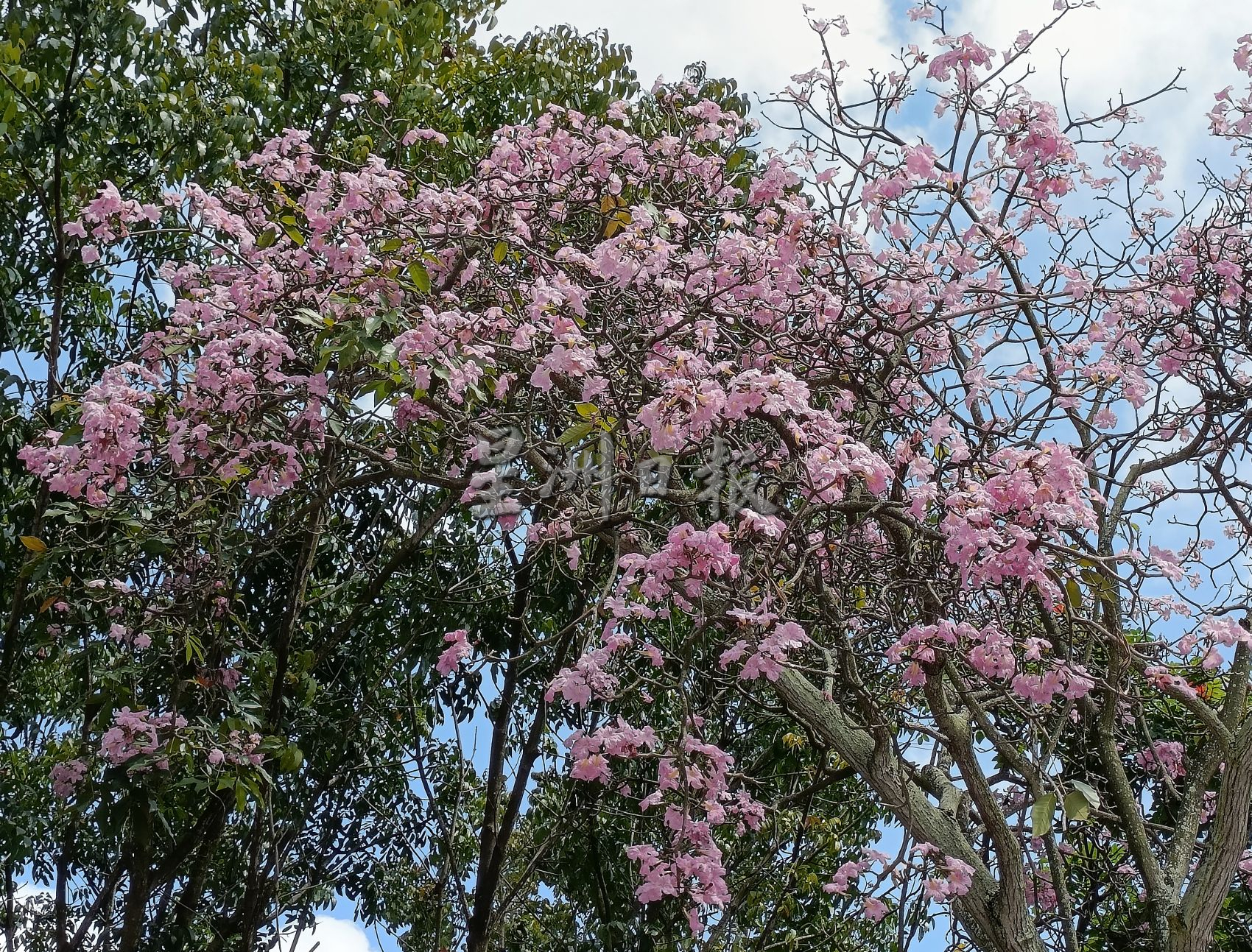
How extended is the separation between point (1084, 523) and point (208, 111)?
170 inches

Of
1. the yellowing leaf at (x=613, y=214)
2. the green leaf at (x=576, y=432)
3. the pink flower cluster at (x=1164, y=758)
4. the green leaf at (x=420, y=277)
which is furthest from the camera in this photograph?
the pink flower cluster at (x=1164, y=758)

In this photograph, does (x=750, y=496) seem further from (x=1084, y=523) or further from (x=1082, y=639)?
(x=1082, y=639)

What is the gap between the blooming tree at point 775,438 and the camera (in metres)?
3.66

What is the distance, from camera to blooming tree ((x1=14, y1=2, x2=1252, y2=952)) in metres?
3.66

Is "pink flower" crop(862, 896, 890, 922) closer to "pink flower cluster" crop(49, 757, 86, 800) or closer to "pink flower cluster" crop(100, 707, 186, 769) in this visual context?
"pink flower cluster" crop(100, 707, 186, 769)

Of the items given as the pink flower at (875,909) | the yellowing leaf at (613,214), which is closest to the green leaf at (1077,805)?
the pink flower at (875,909)

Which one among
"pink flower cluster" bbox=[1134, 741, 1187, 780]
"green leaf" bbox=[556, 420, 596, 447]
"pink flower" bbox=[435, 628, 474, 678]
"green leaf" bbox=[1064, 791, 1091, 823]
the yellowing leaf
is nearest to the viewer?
"green leaf" bbox=[1064, 791, 1091, 823]

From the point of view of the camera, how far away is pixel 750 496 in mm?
3916

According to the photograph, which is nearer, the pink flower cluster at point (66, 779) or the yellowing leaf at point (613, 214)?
the yellowing leaf at point (613, 214)

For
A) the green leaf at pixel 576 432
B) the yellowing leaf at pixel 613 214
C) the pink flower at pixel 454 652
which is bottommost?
the pink flower at pixel 454 652

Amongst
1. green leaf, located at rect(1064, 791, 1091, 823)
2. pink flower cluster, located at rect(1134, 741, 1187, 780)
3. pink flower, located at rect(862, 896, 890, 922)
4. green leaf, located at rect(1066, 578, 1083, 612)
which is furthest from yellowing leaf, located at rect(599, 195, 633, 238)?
pink flower cluster, located at rect(1134, 741, 1187, 780)

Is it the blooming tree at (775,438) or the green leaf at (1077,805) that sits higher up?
the blooming tree at (775,438)

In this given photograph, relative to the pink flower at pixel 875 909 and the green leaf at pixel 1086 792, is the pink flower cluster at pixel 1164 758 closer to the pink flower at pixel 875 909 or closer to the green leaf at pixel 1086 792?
the pink flower at pixel 875 909

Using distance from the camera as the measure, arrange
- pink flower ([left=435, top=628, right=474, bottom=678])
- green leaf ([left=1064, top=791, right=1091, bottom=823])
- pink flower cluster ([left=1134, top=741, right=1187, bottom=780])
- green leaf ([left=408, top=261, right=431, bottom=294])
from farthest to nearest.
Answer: pink flower cluster ([left=1134, top=741, right=1187, bottom=780]) → pink flower ([left=435, top=628, right=474, bottom=678]) → green leaf ([left=408, top=261, right=431, bottom=294]) → green leaf ([left=1064, top=791, right=1091, bottom=823])
